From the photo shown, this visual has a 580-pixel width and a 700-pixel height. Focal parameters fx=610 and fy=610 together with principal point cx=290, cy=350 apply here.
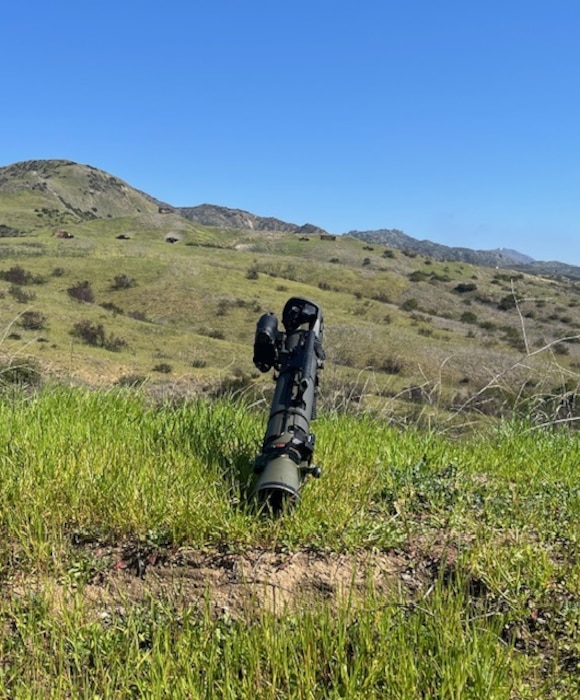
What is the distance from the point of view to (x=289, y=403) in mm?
3957

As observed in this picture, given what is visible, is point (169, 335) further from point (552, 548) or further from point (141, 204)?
point (141, 204)

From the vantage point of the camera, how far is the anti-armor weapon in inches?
139

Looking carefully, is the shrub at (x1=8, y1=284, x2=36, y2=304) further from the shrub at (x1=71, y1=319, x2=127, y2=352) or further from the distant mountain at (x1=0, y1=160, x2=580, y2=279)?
the distant mountain at (x1=0, y1=160, x2=580, y2=279)

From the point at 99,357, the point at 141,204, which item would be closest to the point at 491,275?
the point at 99,357

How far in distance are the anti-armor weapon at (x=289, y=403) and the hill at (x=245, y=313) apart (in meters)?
3.35

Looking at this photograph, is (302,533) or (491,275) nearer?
(302,533)

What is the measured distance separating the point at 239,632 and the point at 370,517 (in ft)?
4.58

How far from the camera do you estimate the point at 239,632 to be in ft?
8.26

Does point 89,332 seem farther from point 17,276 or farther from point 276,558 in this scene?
point 276,558

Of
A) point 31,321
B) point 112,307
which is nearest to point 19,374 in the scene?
point 31,321

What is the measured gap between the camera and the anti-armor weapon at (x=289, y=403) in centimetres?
352

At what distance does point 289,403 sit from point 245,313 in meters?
43.5

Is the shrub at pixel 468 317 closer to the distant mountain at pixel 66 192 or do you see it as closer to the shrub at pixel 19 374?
the shrub at pixel 19 374

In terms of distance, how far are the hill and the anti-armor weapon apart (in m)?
3.35
